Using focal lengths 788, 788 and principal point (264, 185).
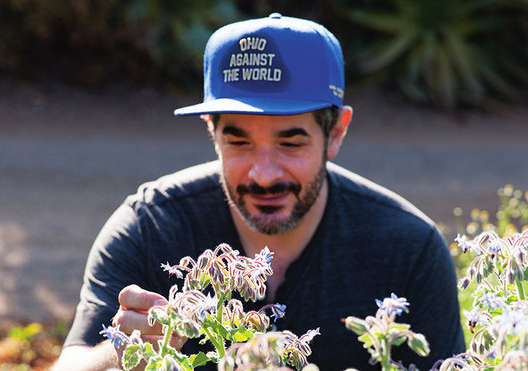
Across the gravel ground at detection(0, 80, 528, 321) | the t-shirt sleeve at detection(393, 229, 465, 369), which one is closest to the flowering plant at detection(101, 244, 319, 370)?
the t-shirt sleeve at detection(393, 229, 465, 369)

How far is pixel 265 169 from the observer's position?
8.21ft

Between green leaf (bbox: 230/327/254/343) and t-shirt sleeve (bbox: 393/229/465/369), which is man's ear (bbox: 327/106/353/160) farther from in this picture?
green leaf (bbox: 230/327/254/343)

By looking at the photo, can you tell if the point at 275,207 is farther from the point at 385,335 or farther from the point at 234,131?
the point at 385,335

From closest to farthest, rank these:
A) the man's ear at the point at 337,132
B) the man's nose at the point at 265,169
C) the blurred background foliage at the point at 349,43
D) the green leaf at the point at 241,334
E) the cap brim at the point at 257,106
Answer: the green leaf at the point at 241,334 < the cap brim at the point at 257,106 < the man's nose at the point at 265,169 < the man's ear at the point at 337,132 < the blurred background foliage at the point at 349,43

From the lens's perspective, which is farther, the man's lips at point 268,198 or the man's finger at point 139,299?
the man's lips at point 268,198

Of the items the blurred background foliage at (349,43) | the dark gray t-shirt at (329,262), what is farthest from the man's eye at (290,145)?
the blurred background foliage at (349,43)

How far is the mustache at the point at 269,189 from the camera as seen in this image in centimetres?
254

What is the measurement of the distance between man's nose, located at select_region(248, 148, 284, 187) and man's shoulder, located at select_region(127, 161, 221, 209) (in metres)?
0.47

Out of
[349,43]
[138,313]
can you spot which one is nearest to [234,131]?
[138,313]

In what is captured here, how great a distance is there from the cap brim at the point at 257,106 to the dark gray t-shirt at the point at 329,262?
498 millimetres

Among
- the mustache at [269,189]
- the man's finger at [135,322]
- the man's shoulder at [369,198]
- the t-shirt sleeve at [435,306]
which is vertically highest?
the mustache at [269,189]

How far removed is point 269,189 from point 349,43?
993 centimetres

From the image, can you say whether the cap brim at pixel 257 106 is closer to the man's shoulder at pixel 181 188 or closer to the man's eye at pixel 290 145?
→ the man's eye at pixel 290 145

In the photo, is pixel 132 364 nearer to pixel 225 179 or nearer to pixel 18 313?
pixel 225 179
